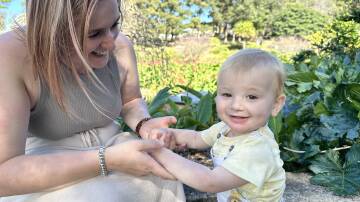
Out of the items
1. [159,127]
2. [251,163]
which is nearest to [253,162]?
[251,163]

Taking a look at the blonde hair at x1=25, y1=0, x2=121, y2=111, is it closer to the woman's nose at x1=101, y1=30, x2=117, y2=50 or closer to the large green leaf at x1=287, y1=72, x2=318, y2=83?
the woman's nose at x1=101, y1=30, x2=117, y2=50

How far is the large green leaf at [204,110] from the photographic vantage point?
312 cm

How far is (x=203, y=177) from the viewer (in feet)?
5.45

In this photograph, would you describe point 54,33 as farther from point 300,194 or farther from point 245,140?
point 300,194

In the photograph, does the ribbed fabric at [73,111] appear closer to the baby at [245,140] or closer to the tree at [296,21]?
the baby at [245,140]

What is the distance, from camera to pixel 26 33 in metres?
1.69

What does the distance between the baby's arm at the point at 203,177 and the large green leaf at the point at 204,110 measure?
4.59 feet

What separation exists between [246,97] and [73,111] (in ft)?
2.37

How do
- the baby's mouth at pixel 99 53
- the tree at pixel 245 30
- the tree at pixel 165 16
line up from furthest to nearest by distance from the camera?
1. the tree at pixel 245 30
2. the tree at pixel 165 16
3. the baby's mouth at pixel 99 53

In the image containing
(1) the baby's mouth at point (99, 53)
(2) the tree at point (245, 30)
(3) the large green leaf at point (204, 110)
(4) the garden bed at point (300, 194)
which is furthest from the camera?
(2) the tree at point (245, 30)

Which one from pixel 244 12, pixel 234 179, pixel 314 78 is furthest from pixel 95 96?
pixel 244 12

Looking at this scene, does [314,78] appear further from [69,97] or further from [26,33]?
[26,33]

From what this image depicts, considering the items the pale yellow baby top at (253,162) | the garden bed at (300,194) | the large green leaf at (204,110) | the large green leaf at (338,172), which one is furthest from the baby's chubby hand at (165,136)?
the large green leaf at (204,110)

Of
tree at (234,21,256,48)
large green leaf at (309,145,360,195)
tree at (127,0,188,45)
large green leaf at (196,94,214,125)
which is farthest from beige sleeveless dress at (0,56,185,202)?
tree at (234,21,256,48)
